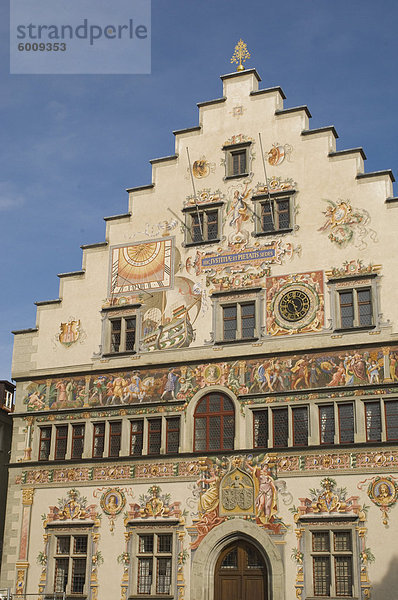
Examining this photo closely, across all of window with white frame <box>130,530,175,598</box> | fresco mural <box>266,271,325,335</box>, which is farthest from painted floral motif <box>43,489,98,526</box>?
fresco mural <box>266,271,325,335</box>

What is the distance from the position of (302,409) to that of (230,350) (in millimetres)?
2841

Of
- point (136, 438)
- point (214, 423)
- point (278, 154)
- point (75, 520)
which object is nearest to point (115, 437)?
point (136, 438)

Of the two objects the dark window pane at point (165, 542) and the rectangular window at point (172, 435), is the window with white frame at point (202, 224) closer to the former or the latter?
the rectangular window at point (172, 435)

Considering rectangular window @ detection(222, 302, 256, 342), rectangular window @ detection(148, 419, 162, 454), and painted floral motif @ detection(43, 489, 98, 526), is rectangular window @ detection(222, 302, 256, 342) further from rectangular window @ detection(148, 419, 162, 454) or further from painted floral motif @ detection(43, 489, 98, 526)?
painted floral motif @ detection(43, 489, 98, 526)

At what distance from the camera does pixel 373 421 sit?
2231 cm

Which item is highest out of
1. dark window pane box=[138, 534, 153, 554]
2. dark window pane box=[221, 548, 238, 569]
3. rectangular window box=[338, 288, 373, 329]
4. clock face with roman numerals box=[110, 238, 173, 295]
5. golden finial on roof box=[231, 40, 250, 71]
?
golden finial on roof box=[231, 40, 250, 71]

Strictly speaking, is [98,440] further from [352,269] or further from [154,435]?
[352,269]

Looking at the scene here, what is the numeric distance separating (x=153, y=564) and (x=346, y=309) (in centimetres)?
906

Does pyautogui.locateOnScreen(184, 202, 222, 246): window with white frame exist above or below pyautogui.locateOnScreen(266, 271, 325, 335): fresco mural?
above

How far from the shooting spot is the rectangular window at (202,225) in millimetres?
26422

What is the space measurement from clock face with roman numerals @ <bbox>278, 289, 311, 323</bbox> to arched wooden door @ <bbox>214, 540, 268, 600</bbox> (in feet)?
21.3

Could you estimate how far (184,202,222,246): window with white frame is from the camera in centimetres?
2639

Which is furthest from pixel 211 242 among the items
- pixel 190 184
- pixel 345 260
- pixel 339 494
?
pixel 339 494

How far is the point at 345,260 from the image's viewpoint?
24.1 meters
